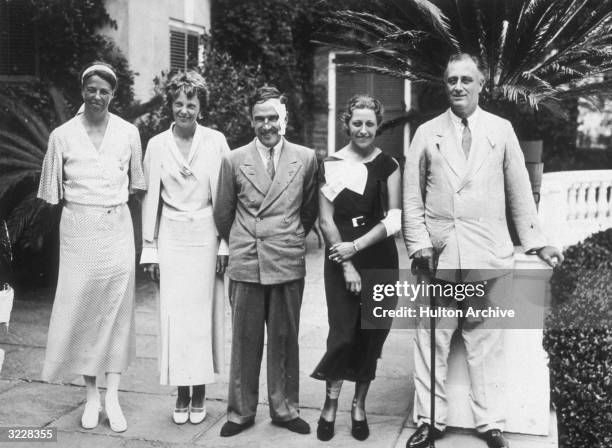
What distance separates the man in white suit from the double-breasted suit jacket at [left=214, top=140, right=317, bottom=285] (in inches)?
22.2

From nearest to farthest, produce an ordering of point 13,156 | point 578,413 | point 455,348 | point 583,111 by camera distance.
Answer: point 455,348, point 578,413, point 13,156, point 583,111

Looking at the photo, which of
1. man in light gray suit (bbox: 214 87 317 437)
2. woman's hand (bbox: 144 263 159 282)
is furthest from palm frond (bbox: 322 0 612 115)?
woman's hand (bbox: 144 263 159 282)

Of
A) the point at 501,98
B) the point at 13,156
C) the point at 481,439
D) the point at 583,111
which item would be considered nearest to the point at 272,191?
the point at 481,439

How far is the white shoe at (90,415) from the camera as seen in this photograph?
4.02m

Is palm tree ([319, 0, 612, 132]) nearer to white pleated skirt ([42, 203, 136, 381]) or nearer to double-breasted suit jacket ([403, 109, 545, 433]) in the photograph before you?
double-breasted suit jacket ([403, 109, 545, 433])

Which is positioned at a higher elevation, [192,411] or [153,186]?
[153,186]

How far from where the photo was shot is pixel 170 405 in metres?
4.39

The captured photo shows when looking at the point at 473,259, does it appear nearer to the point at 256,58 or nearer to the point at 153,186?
the point at 153,186

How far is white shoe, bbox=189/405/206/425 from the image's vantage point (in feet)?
13.4

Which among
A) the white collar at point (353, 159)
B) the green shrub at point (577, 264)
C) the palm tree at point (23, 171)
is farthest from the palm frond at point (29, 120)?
the green shrub at point (577, 264)

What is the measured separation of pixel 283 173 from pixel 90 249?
110 centimetres

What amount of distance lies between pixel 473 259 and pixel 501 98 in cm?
196

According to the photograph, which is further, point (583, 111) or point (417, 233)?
point (583, 111)

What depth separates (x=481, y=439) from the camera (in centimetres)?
389
